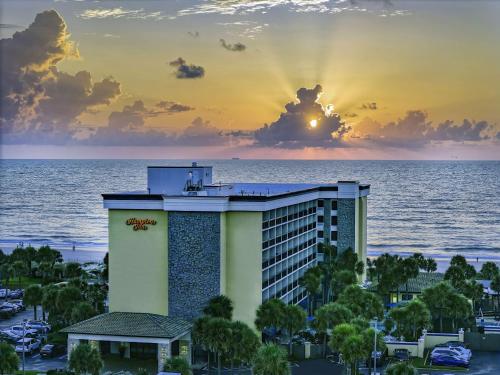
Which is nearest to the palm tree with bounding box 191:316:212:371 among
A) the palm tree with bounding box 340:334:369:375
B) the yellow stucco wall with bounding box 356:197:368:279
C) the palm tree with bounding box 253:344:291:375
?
the palm tree with bounding box 253:344:291:375

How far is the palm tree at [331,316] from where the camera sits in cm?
6606

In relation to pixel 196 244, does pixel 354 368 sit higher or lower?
lower

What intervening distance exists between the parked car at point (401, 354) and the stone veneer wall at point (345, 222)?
32.7 m

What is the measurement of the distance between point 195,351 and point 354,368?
16515 mm

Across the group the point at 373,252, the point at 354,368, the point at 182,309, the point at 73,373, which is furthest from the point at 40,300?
the point at 373,252

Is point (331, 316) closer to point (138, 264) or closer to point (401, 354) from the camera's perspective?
point (401, 354)

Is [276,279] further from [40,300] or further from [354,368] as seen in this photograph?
[40,300]

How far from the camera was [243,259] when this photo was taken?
71750 millimetres

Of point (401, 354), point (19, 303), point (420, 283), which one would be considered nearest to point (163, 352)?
point (401, 354)

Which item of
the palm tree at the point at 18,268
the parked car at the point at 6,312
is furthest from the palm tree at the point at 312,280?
the palm tree at the point at 18,268

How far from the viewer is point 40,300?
8062cm

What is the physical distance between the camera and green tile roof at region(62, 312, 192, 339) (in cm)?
6328

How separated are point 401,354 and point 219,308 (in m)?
16.9

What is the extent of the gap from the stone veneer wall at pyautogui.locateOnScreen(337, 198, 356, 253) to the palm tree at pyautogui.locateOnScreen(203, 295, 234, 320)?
3411 cm
